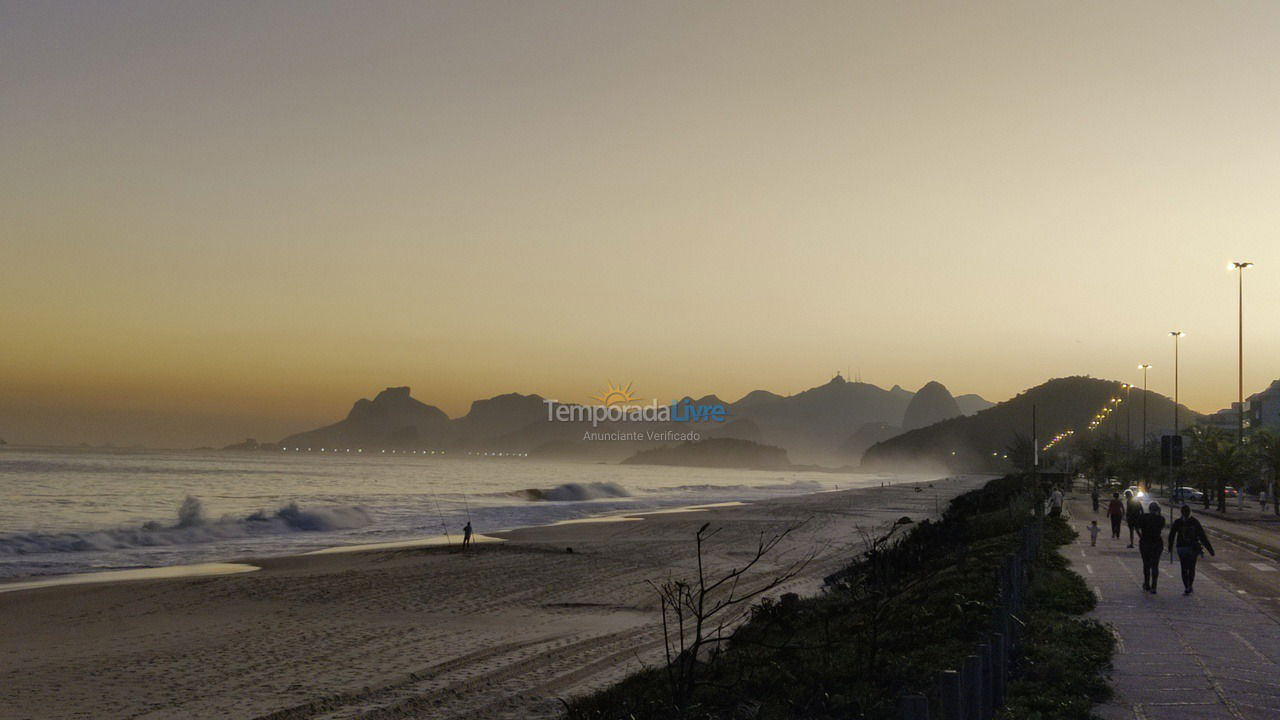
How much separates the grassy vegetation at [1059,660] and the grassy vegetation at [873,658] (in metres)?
0.02

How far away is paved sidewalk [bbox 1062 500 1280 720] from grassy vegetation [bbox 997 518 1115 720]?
216mm

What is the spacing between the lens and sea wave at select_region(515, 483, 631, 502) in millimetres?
78125

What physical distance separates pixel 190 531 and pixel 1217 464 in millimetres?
50254

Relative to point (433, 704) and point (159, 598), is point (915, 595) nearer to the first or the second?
point (433, 704)

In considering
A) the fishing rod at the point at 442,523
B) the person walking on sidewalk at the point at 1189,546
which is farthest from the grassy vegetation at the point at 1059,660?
the fishing rod at the point at 442,523

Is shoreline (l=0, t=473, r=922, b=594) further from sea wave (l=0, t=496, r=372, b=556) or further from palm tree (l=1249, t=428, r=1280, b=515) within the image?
palm tree (l=1249, t=428, r=1280, b=515)

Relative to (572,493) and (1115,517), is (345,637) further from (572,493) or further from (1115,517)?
(572,493)

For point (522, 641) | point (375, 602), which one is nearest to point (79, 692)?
point (522, 641)

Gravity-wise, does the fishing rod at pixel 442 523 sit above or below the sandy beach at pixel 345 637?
below

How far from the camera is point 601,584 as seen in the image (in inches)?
881

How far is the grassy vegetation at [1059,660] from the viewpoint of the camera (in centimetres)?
855

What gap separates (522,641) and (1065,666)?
27.3 ft

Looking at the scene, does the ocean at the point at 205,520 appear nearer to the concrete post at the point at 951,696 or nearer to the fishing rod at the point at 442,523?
the fishing rod at the point at 442,523

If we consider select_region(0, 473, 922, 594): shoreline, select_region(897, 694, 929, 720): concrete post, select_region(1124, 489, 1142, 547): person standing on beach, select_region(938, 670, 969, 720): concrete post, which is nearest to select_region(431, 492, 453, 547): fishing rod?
select_region(0, 473, 922, 594): shoreline
